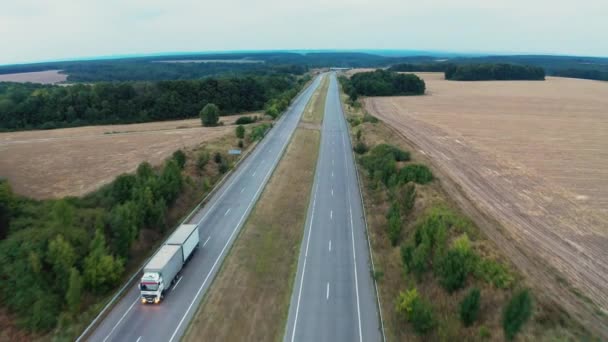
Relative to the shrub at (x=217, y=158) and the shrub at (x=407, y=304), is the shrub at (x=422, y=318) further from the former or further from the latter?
the shrub at (x=217, y=158)

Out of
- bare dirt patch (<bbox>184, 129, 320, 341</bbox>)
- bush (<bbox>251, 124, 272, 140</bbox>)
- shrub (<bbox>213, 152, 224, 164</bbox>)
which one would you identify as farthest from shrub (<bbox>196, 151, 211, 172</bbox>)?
bush (<bbox>251, 124, 272, 140</bbox>)

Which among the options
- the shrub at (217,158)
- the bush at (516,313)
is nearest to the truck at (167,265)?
the bush at (516,313)

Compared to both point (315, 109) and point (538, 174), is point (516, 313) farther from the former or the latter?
point (315, 109)

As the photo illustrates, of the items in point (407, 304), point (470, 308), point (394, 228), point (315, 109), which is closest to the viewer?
point (470, 308)

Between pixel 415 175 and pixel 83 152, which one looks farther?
pixel 83 152

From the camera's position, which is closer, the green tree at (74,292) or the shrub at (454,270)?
the green tree at (74,292)

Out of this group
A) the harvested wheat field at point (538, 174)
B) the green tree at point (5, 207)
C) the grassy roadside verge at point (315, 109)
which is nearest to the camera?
the harvested wheat field at point (538, 174)

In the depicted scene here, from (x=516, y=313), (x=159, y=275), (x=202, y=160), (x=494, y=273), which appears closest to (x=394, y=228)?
(x=494, y=273)

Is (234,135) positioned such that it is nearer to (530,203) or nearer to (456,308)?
(530,203)
